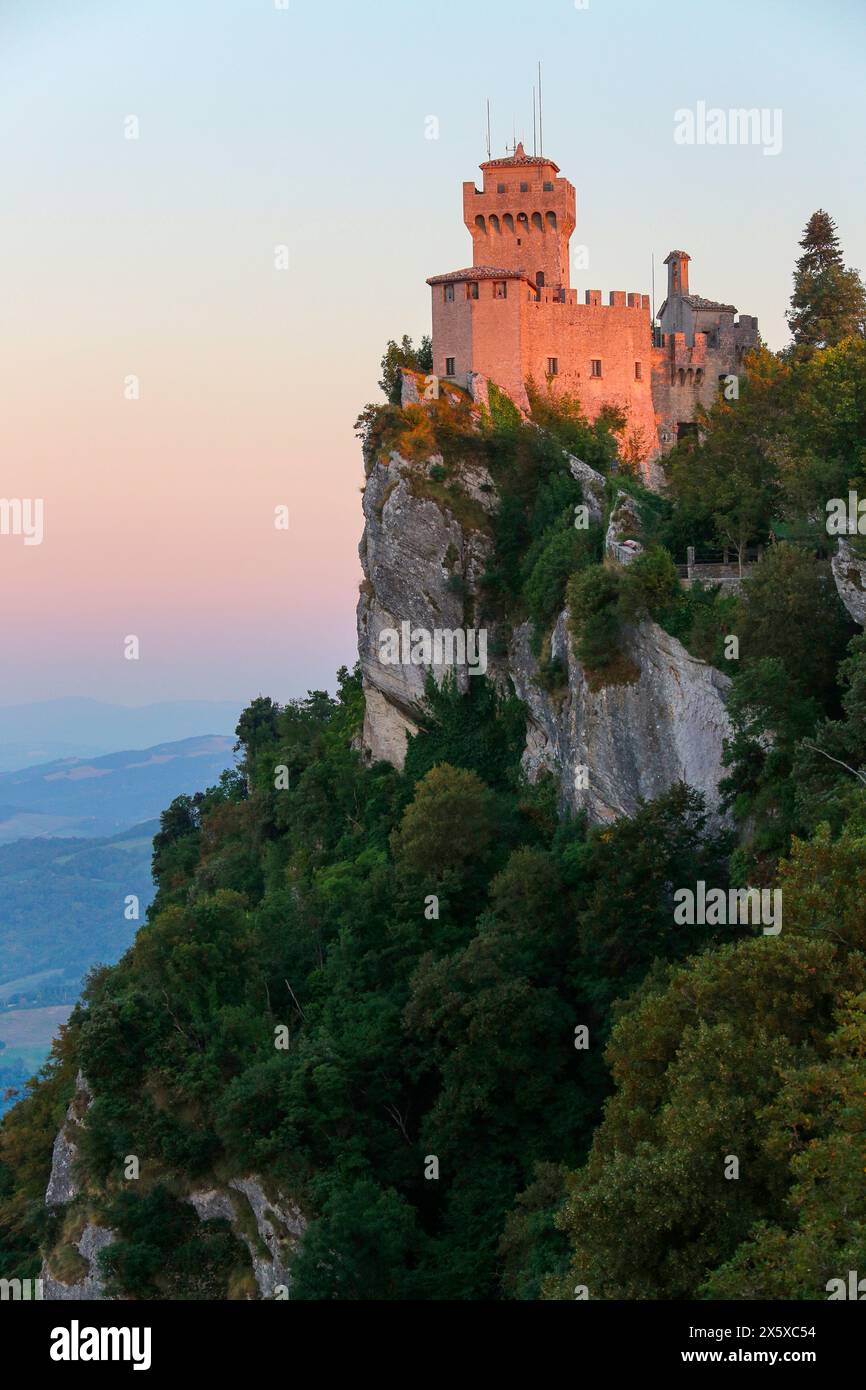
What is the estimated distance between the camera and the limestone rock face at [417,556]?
53.6 metres

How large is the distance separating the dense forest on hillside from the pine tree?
0.69 metres

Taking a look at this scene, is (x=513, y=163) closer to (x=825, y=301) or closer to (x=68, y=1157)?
(x=825, y=301)

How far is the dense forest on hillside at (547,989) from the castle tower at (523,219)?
4788 millimetres

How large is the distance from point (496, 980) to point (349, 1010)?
213 inches

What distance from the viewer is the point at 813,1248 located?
803 inches

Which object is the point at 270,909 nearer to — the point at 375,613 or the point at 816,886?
the point at 375,613

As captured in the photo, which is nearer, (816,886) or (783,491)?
(816,886)

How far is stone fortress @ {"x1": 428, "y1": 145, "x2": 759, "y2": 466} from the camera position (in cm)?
5456
